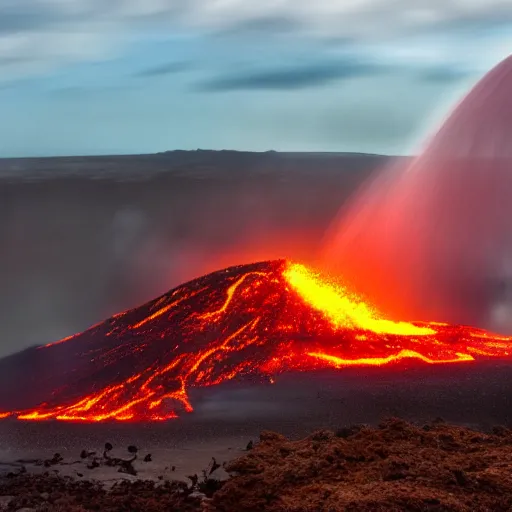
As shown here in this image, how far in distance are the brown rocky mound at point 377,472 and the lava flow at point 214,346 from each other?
370cm

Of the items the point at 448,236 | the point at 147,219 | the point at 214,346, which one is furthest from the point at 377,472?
the point at 147,219

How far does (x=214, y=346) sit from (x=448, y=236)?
14219 millimetres

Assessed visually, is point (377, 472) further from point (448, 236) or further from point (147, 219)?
point (147, 219)

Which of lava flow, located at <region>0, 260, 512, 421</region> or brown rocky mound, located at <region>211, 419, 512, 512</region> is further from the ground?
lava flow, located at <region>0, 260, 512, 421</region>

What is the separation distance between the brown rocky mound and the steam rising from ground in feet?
37.2

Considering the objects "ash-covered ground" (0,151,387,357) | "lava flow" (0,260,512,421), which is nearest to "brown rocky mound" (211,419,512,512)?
"lava flow" (0,260,512,421)

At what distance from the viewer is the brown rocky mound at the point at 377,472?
28.5ft

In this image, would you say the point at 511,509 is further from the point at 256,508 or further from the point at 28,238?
the point at 28,238

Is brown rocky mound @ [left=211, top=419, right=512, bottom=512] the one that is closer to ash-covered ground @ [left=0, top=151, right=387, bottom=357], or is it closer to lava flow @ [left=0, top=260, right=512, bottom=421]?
lava flow @ [left=0, top=260, right=512, bottom=421]

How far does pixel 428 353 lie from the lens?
53.4 feet

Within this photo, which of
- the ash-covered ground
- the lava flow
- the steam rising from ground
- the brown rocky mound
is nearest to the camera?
the brown rocky mound

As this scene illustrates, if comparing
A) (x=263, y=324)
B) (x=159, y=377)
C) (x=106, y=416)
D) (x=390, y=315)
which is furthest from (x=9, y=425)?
(x=390, y=315)

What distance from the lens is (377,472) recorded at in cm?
970

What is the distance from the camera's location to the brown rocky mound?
8.68 metres
